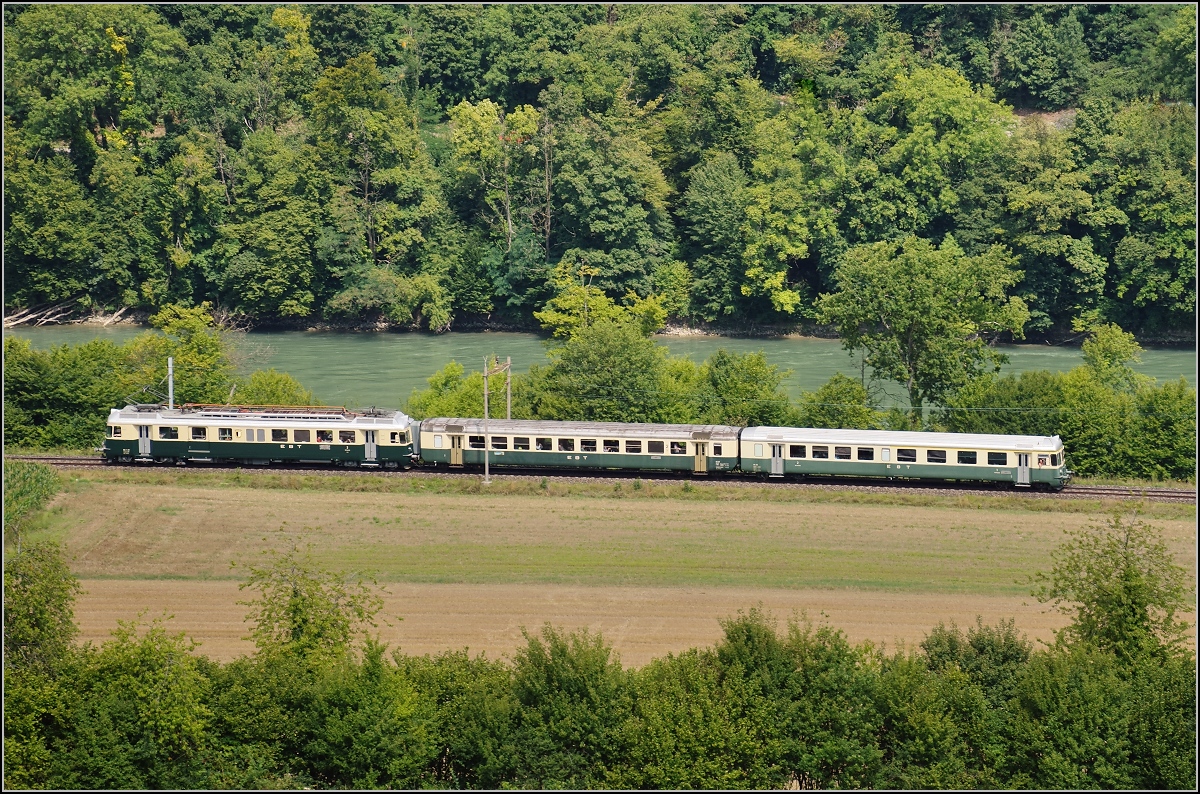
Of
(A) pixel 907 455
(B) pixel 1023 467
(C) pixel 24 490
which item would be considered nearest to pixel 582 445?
(A) pixel 907 455

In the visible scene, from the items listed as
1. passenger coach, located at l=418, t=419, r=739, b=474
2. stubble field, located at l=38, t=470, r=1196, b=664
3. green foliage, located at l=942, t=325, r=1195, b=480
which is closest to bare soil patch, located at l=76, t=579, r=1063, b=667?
stubble field, located at l=38, t=470, r=1196, b=664

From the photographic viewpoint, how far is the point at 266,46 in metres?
98.4

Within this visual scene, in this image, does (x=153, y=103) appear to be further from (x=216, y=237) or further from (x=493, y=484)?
(x=493, y=484)

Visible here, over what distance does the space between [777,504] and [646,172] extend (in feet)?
136

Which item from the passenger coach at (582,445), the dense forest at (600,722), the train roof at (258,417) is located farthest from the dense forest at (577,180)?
the dense forest at (600,722)

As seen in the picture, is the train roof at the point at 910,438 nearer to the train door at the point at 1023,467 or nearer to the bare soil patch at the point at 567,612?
the train door at the point at 1023,467

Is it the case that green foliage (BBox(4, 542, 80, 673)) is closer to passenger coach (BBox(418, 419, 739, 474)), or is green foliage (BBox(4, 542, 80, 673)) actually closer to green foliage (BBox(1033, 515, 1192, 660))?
passenger coach (BBox(418, 419, 739, 474))

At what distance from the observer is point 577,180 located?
87.8 meters

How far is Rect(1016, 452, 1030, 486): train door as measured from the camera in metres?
52.2

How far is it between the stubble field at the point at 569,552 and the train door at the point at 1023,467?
881 mm

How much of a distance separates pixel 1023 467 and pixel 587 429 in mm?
13440

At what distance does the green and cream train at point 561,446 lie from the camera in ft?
172

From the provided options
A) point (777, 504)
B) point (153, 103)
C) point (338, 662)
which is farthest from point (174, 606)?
point (153, 103)

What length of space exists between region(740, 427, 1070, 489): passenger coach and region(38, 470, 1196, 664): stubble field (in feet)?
3.68
